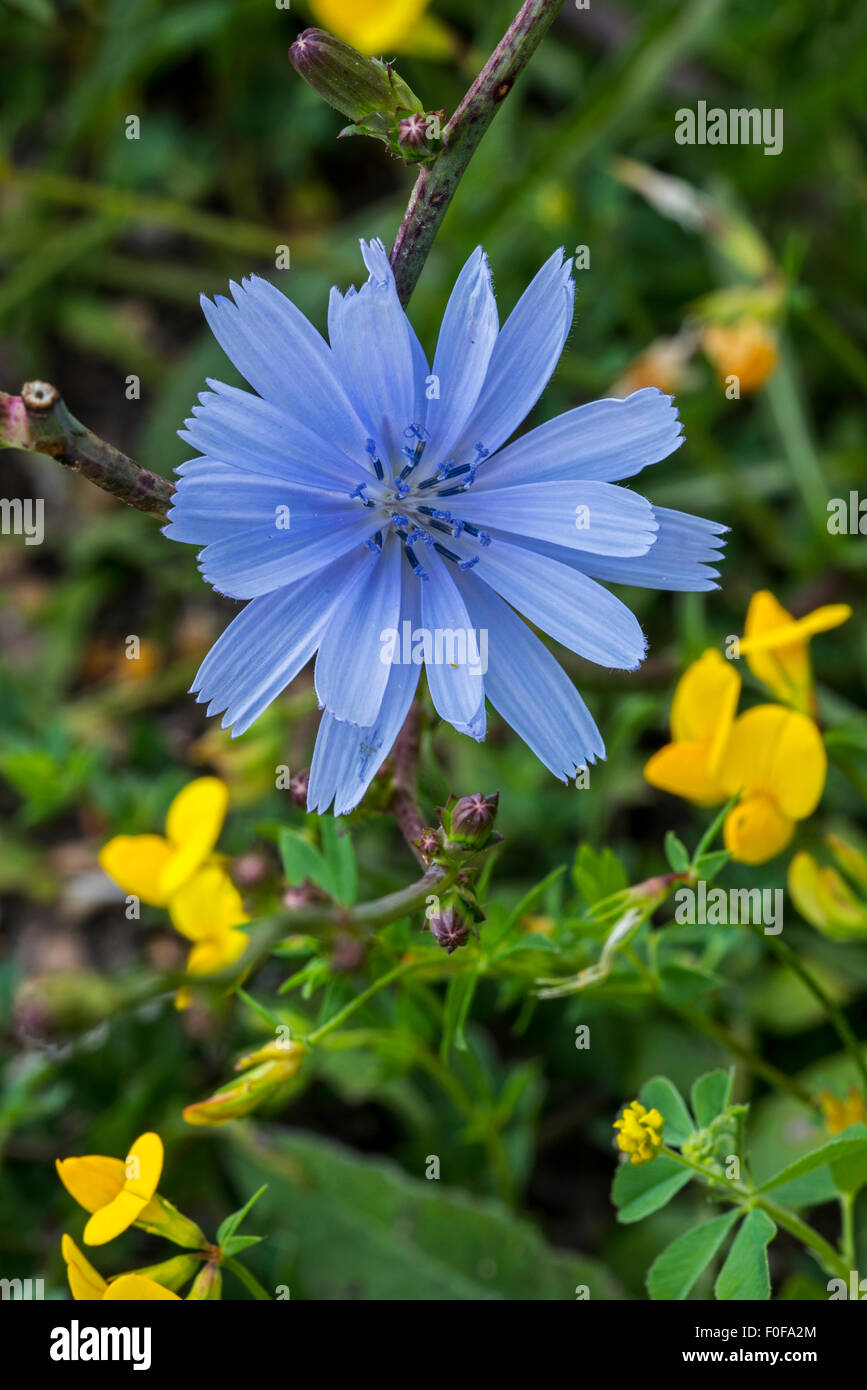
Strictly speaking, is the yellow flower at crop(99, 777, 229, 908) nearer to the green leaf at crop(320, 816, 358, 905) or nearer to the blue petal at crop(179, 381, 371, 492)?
the green leaf at crop(320, 816, 358, 905)

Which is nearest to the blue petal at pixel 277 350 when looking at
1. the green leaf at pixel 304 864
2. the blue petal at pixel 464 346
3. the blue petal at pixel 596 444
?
the blue petal at pixel 464 346

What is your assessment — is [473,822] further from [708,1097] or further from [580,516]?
[708,1097]

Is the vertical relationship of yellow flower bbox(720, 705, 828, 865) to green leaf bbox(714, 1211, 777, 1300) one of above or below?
above

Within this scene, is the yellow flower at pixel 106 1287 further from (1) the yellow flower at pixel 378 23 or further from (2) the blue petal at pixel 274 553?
(1) the yellow flower at pixel 378 23

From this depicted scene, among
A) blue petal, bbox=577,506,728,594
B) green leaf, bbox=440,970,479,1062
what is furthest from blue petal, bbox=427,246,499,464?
green leaf, bbox=440,970,479,1062

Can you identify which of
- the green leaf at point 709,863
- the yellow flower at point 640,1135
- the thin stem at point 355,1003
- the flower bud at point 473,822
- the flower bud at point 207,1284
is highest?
the green leaf at point 709,863

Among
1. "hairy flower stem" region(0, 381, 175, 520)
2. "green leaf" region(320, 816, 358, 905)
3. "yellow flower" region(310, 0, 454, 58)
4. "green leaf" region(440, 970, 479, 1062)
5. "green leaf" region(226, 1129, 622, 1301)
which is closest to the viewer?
"hairy flower stem" region(0, 381, 175, 520)

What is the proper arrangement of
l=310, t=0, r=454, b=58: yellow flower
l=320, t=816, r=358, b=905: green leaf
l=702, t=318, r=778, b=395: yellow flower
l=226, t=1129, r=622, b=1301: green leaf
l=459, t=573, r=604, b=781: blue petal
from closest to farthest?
1. l=459, t=573, r=604, b=781: blue petal
2. l=320, t=816, r=358, b=905: green leaf
3. l=226, t=1129, r=622, b=1301: green leaf
4. l=702, t=318, r=778, b=395: yellow flower
5. l=310, t=0, r=454, b=58: yellow flower

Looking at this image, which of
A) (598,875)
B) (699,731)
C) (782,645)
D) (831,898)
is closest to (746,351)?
(782,645)

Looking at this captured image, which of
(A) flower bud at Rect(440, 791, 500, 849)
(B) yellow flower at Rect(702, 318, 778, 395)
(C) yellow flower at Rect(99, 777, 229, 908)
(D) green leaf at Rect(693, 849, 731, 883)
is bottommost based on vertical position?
(A) flower bud at Rect(440, 791, 500, 849)
